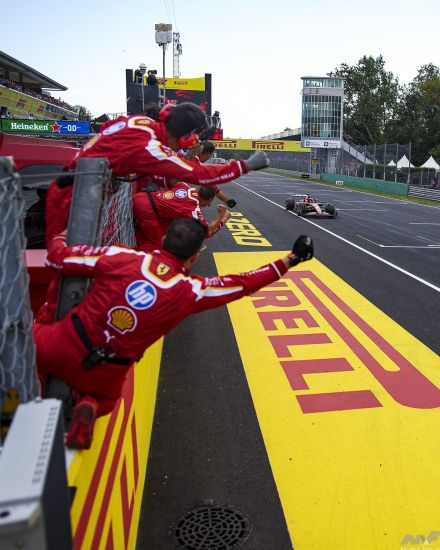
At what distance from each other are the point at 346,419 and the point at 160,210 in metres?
2.86

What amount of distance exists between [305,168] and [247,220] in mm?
53491

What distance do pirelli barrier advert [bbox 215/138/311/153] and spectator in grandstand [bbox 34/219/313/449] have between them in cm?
8186

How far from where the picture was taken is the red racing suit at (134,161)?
9.83 ft

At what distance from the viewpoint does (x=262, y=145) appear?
84938 mm

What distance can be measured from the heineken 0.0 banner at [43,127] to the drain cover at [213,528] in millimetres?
14490

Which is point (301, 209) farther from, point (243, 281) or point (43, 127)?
point (243, 281)

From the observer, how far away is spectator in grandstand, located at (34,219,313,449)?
244cm

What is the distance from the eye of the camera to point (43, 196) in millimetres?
5398

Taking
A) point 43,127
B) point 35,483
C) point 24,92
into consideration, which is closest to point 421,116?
point 24,92

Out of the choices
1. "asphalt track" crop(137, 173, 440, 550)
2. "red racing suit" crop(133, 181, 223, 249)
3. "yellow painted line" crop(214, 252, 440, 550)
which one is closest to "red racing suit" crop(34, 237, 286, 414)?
"asphalt track" crop(137, 173, 440, 550)

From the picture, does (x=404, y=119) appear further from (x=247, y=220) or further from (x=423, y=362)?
(x=423, y=362)

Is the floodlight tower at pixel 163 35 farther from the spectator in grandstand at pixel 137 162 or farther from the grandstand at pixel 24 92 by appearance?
the spectator in grandstand at pixel 137 162

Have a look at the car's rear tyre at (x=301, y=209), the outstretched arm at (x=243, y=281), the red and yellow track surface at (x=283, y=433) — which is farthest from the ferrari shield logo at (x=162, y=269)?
the car's rear tyre at (x=301, y=209)

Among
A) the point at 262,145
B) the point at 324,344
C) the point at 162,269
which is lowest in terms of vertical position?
the point at 324,344
